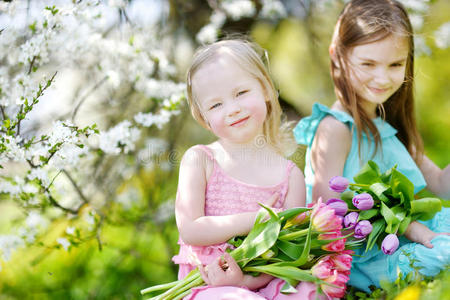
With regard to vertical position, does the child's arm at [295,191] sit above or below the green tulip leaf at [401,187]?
above

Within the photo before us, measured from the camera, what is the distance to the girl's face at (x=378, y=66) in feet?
6.27

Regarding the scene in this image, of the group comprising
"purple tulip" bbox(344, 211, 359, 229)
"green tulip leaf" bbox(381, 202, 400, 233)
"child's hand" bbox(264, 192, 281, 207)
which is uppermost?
"child's hand" bbox(264, 192, 281, 207)

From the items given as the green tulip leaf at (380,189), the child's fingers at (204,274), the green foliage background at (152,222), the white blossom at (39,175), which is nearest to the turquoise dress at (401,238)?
the green tulip leaf at (380,189)

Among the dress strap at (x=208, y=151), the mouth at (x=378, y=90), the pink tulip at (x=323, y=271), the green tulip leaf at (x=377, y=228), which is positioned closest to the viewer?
the pink tulip at (x=323, y=271)

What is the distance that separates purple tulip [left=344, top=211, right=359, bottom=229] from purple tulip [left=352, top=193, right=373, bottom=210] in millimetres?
31

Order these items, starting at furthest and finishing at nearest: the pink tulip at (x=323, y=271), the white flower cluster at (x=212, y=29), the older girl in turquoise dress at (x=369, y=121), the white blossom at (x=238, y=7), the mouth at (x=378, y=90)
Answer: the white blossom at (x=238, y=7), the white flower cluster at (x=212, y=29), the mouth at (x=378, y=90), the older girl in turquoise dress at (x=369, y=121), the pink tulip at (x=323, y=271)

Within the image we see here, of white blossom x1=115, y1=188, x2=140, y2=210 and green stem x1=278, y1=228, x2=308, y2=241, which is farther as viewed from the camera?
white blossom x1=115, y1=188, x2=140, y2=210

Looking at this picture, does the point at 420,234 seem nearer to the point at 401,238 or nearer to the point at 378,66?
the point at 401,238

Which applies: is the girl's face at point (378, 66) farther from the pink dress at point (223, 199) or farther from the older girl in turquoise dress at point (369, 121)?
the pink dress at point (223, 199)

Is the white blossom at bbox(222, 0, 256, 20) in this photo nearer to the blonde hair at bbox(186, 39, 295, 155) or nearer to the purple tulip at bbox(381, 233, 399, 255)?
the blonde hair at bbox(186, 39, 295, 155)

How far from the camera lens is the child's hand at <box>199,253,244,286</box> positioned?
4.88 ft

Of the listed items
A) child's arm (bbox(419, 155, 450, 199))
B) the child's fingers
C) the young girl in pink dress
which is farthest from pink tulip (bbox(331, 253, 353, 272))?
child's arm (bbox(419, 155, 450, 199))

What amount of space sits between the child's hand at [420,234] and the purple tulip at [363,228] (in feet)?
0.85

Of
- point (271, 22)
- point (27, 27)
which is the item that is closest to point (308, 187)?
point (27, 27)
